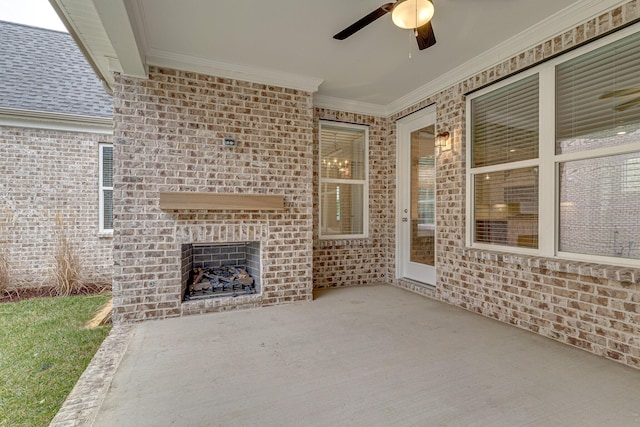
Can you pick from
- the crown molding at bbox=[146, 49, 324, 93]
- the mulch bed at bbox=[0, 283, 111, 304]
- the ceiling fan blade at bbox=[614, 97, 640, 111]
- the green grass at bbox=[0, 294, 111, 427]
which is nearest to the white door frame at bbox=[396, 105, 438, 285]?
the crown molding at bbox=[146, 49, 324, 93]

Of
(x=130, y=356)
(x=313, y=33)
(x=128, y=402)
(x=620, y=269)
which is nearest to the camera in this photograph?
(x=128, y=402)

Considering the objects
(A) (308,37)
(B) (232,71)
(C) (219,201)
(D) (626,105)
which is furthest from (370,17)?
(C) (219,201)

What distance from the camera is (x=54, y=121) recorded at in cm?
532

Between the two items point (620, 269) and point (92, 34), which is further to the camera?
point (92, 34)

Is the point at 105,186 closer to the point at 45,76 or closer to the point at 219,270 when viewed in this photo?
the point at 45,76

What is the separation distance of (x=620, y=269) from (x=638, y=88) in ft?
4.83

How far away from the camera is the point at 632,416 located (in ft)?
5.80

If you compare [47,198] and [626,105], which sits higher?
[626,105]

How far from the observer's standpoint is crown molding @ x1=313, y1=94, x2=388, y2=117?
4792mm

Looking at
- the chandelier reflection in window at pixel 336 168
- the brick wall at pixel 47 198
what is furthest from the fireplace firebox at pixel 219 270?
the brick wall at pixel 47 198

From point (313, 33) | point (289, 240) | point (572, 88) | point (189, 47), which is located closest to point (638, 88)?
point (572, 88)

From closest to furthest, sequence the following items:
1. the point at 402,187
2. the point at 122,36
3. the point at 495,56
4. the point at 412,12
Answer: the point at 412,12
the point at 122,36
the point at 495,56
the point at 402,187

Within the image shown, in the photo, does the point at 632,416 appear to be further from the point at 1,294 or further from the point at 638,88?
the point at 1,294

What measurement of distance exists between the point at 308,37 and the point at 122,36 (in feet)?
5.59
